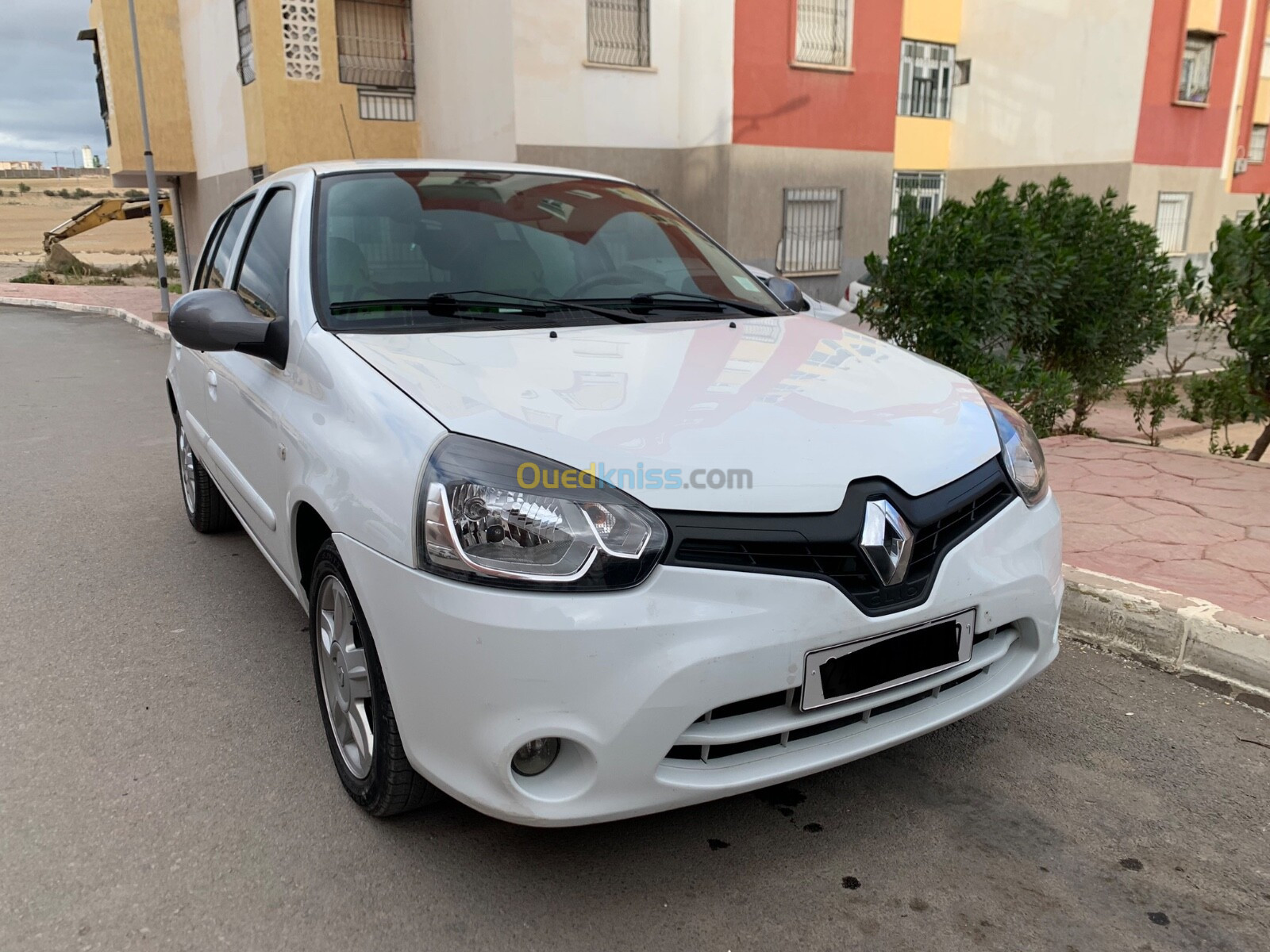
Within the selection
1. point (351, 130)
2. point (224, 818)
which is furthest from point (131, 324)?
point (224, 818)

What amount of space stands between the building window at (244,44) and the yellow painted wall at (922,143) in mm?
12732

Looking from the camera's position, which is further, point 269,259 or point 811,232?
point 811,232

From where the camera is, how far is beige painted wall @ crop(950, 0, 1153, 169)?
62.9ft

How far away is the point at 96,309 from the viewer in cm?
1855

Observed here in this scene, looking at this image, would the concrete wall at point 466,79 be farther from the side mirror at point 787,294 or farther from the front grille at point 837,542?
the front grille at point 837,542

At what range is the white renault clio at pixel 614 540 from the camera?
194 centimetres

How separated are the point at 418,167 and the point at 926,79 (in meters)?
20.0

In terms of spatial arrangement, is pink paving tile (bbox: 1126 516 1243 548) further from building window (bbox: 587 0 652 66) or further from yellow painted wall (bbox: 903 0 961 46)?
yellow painted wall (bbox: 903 0 961 46)

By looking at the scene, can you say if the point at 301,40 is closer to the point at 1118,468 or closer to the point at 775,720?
the point at 1118,468

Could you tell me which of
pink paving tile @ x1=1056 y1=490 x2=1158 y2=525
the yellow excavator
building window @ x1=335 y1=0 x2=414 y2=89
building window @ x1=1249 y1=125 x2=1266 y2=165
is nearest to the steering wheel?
pink paving tile @ x1=1056 y1=490 x2=1158 y2=525

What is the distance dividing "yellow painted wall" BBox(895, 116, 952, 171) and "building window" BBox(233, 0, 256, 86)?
1273 centimetres

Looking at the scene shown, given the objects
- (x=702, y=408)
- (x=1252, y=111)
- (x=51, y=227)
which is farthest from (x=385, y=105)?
(x=51, y=227)

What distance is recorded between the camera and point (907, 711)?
2289 millimetres

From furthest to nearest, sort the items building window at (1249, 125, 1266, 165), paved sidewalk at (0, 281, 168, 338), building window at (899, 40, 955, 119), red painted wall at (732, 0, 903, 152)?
building window at (1249, 125, 1266, 165), building window at (899, 40, 955, 119), paved sidewalk at (0, 281, 168, 338), red painted wall at (732, 0, 903, 152)
